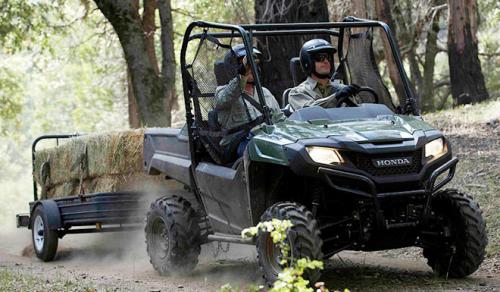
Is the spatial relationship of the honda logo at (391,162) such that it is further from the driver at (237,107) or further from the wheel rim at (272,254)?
the driver at (237,107)

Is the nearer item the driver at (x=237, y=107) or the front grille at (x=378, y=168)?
the front grille at (x=378, y=168)

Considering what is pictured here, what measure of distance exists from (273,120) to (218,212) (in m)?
1.22

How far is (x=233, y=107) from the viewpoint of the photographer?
8.74 metres

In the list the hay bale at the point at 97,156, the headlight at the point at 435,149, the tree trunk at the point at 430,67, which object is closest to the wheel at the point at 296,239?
the headlight at the point at 435,149

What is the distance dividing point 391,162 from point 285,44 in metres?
7.18

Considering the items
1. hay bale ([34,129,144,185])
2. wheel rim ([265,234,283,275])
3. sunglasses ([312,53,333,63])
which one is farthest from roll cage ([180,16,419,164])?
hay bale ([34,129,144,185])

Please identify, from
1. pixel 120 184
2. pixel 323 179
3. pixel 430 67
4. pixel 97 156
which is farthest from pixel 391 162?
pixel 430 67

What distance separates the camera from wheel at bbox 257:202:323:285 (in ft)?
23.6

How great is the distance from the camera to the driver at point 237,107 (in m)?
8.45

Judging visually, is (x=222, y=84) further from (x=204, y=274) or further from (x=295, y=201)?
(x=204, y=274)

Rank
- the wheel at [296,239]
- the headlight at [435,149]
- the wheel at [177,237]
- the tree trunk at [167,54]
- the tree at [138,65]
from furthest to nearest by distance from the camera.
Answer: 1. the tree trunk at [167,54]
2. the tree at [138,65]
3. the wheel at [177,237]
4. the headlight at [435,149]
5. the wheel at [296,239]

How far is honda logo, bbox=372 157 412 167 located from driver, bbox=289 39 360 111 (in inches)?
50.4

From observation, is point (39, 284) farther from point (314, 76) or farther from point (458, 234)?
point (458, 234)

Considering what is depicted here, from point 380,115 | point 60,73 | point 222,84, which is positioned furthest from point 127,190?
point 60,73
